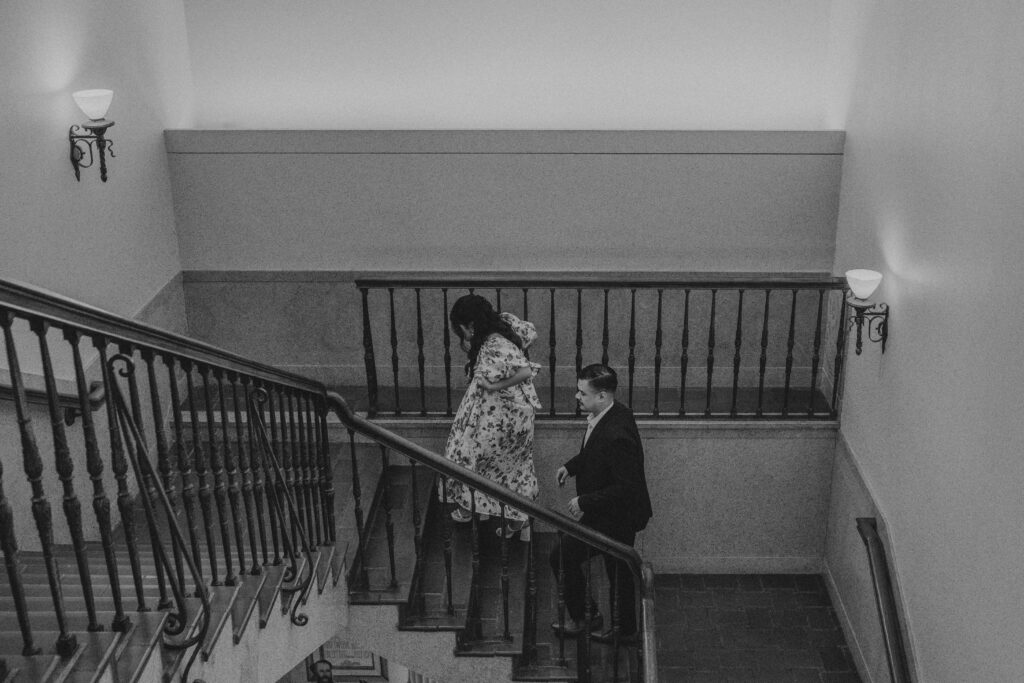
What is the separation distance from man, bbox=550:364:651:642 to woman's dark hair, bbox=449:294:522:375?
1.82ft

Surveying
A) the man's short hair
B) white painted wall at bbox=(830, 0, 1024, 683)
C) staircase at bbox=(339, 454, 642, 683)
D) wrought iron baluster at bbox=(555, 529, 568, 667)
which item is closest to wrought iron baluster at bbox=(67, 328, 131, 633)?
staircase at bbox=(339, 454, 642, 683)

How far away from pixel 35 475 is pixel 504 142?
4.77 m

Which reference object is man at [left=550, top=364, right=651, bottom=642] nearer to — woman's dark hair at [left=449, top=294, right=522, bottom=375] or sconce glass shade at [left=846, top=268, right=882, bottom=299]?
woman's dark hair at [left=449, top=294, right=522, bottom=375]

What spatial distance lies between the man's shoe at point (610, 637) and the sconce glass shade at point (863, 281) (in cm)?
220

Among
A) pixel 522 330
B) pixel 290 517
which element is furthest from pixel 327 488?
pixel 522 330

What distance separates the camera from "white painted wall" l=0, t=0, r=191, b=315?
16.5 feet

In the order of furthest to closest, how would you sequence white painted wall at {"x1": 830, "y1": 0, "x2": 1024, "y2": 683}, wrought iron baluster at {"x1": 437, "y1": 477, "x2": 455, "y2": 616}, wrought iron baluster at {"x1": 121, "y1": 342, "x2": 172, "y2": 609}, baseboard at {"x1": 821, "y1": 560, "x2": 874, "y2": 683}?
1. baseboard at {"x1": 821, "y1": 560, "x2": 874, "y2": 683}
2. wrought iron baluster at {"x1": 437, "y1": 477, "x2": 455, "y2": 616}
3. white painted wall at {"x1": 830, "y1": 0, "x2": 1024, "y2": 683}
4. wrought iron baluster at {"x1": 121, "y1": 342, "x2": 172, "y2": 609}

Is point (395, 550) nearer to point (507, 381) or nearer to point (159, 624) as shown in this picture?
point (507, 381)

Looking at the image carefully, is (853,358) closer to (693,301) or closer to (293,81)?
(693,301)

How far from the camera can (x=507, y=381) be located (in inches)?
223

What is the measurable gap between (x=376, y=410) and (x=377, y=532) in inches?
45.0

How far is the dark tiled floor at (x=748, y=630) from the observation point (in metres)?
6.09

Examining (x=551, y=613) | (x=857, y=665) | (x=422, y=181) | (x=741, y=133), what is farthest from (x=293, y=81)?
(x=857, y=665)

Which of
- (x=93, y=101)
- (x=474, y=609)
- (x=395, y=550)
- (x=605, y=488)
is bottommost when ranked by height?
(x=474, y=609)
